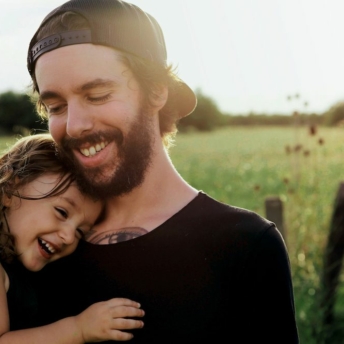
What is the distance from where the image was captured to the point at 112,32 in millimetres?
2295

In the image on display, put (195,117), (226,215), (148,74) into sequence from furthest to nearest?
(195,117) → (148,74) → (226,215)

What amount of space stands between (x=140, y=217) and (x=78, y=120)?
0.43 m

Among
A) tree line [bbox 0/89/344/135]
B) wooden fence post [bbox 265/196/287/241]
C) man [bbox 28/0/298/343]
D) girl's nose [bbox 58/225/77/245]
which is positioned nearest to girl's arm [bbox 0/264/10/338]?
man [bbox 28/0/298/343]

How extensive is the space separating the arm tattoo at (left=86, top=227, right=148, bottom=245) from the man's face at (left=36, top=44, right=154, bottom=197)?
0.15 m

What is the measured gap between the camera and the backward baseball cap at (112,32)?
89.2 inches

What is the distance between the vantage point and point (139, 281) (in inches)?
83.5

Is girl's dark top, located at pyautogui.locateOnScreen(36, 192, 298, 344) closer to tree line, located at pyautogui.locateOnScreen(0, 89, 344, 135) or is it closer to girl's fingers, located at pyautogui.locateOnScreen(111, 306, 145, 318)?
girl's fingers, located at pyautogui.locateOnScreen(111, 306, 145, 318)

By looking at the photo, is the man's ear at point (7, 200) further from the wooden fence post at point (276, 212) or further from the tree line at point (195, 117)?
the tree line at point (195, 117)

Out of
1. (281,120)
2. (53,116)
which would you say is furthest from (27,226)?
(281,120)

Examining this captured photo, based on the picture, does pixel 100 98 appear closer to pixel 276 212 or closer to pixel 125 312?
pixel 125 312

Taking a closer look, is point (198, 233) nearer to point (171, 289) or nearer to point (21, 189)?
point (171, 289)

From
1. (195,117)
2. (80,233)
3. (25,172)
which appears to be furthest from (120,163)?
(195,117)

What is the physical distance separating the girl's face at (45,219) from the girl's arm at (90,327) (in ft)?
0.86

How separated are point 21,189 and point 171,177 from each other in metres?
0.62
